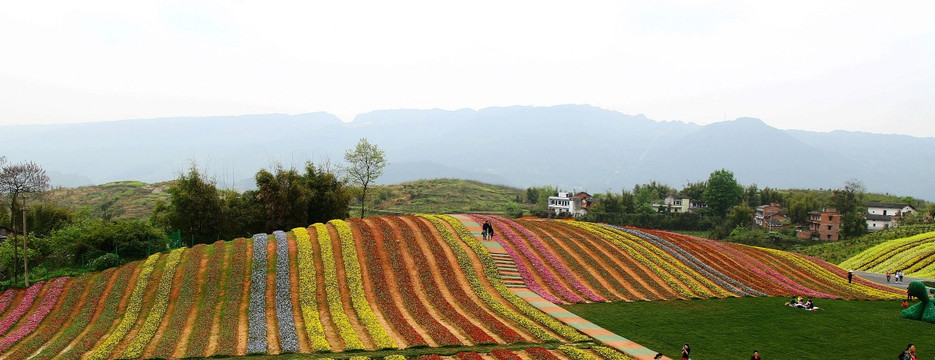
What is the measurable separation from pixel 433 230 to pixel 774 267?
86.5 ft

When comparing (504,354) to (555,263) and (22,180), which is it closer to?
(555,263)

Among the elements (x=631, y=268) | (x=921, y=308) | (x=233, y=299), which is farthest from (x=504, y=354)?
(x=921, y=308)

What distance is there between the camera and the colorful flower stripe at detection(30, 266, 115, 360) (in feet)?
66.5

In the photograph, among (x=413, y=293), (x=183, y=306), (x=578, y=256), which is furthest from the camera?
(x=578, y=256)

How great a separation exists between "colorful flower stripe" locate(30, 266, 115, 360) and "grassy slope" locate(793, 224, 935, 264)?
6546 centimetres

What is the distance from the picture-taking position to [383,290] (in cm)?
2759

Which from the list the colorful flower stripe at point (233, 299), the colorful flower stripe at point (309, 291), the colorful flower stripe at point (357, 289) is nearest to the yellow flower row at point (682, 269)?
the colorful flower stripe at point (357, 289)

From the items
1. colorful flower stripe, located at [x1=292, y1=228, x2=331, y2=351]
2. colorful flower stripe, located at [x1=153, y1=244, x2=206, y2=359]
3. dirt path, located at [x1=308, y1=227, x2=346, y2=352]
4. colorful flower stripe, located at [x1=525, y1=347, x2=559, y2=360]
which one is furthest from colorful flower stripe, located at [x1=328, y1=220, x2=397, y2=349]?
colorful flower stripe, located at [x1=153, y1=244, x2=206, y2=359]

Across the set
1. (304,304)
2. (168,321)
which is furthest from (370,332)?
(168,321)

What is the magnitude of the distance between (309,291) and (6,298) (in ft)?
53.0

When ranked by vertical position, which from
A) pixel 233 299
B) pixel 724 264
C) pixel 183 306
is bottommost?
pixel 183 306

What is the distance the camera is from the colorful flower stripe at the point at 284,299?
2083 centimetres

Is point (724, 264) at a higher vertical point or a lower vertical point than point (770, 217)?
lower

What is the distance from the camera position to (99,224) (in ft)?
111
